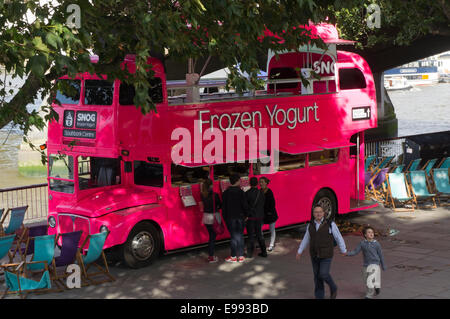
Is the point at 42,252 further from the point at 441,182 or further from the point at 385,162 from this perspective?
the point at 385,162

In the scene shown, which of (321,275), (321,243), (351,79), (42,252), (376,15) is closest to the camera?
(321,243)

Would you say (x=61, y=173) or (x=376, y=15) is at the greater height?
(x=376, y=15)

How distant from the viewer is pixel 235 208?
43.6ft

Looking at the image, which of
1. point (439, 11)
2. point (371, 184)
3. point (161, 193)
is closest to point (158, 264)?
point (161, 193)

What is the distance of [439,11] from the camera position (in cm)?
2014

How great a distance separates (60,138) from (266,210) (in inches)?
167

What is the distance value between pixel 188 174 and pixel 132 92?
2.06 metres

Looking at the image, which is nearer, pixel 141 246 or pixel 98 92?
pixel 141 246

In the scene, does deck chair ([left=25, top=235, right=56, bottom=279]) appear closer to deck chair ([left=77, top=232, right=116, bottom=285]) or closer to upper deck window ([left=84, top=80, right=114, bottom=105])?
deck chair ([left=77, top=232, right=116, bottom=285])

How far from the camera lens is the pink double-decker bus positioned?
43.0 feet

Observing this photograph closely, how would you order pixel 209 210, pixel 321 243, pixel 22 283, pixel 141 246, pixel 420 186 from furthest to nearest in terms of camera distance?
pixel 420 186, pixel 209 210, pixel 141 246, pixel 22 283, pixel 321 243

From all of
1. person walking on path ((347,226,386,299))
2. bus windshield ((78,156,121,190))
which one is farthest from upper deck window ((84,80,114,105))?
person walking on path ((347,226,386,299))

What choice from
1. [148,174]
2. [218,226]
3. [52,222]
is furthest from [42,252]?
[218,226]

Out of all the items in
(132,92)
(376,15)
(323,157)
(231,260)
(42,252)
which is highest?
(376,15)
